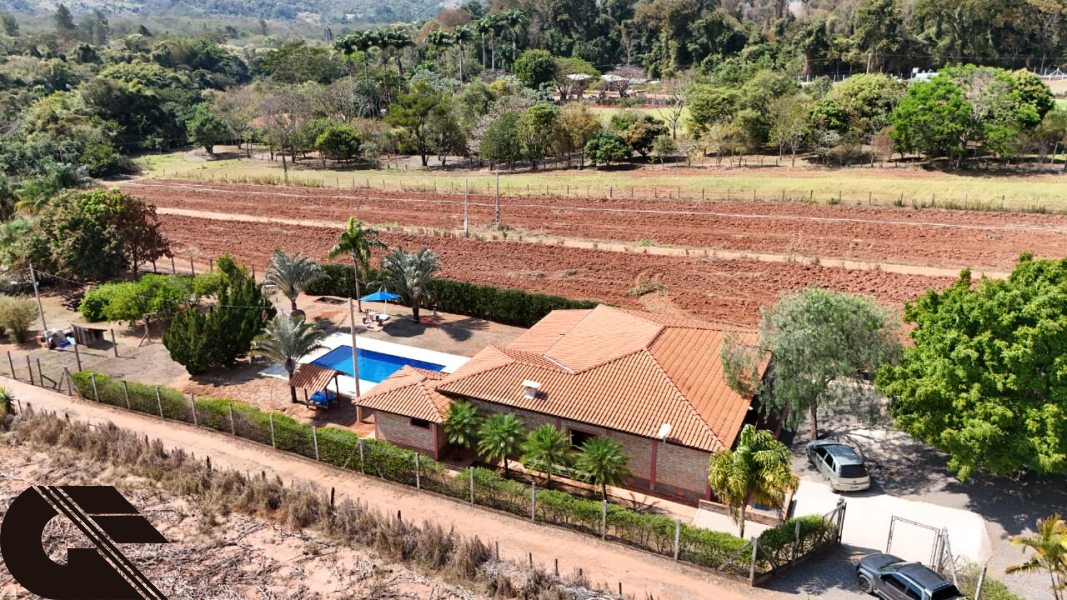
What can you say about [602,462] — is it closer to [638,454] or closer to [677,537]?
[638,454]

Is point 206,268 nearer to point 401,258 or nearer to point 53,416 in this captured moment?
point 401,258

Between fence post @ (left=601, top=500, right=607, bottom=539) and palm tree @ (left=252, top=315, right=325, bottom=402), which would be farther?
palm tree @ (left=252, top=315, right=325, bottom=402)

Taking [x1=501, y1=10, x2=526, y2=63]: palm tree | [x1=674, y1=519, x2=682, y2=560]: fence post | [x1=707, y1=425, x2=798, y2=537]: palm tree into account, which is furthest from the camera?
[x1=501, y1=10, x2=526, y2=63]: palm tree

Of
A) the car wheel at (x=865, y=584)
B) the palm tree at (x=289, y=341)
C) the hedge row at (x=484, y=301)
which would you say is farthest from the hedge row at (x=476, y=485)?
the hedge row at (x=484, y=301)

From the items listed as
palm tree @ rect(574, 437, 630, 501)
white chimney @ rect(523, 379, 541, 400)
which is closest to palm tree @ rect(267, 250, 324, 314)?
white chimney @ rect(523, 379, 541, 400)

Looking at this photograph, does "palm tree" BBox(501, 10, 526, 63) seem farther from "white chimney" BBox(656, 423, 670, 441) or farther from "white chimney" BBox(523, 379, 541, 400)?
"white chimney" BBox(656, 423, 670, 441)

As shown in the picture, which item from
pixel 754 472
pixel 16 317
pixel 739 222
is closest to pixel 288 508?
pixel 754 472

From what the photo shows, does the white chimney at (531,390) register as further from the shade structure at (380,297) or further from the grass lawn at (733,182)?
the grass lawn at (733,182)
